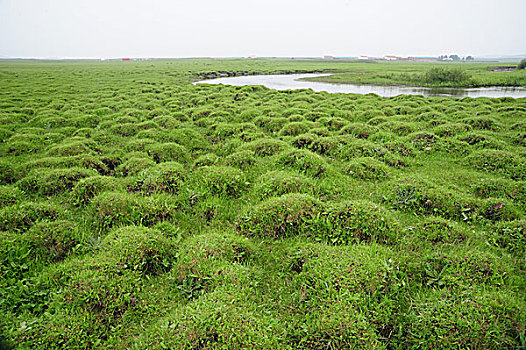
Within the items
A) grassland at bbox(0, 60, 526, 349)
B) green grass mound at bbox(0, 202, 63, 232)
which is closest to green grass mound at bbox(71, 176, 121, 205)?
grassland at bbox(0, 60, 526, 349)

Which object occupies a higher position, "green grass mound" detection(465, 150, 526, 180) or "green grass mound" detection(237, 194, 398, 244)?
"green grass mound" detection(465, 150, 526, 180)

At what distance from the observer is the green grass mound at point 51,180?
9.22 meters

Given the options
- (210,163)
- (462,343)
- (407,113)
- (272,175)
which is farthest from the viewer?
(407,113)

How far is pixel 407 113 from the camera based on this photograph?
21359mm

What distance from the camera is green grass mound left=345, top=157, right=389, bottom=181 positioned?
10156 millimetres

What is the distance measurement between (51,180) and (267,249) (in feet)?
27.3

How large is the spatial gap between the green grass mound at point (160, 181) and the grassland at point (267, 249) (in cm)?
7

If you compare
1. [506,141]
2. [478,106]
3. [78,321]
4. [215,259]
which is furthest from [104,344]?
[478,106]

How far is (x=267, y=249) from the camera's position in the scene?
6.65m

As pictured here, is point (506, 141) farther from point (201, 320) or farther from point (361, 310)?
point (201, 320)

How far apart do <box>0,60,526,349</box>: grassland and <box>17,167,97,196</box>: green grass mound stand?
0.05m

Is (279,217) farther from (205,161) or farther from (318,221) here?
(205,161)

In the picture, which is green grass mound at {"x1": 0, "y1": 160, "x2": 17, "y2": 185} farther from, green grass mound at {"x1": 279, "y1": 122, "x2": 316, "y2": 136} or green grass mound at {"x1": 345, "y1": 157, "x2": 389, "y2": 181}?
green grass mound at {"x1": 345, "y1": 157, "x2": 389, "y2": 181}

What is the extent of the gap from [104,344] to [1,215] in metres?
5.33
